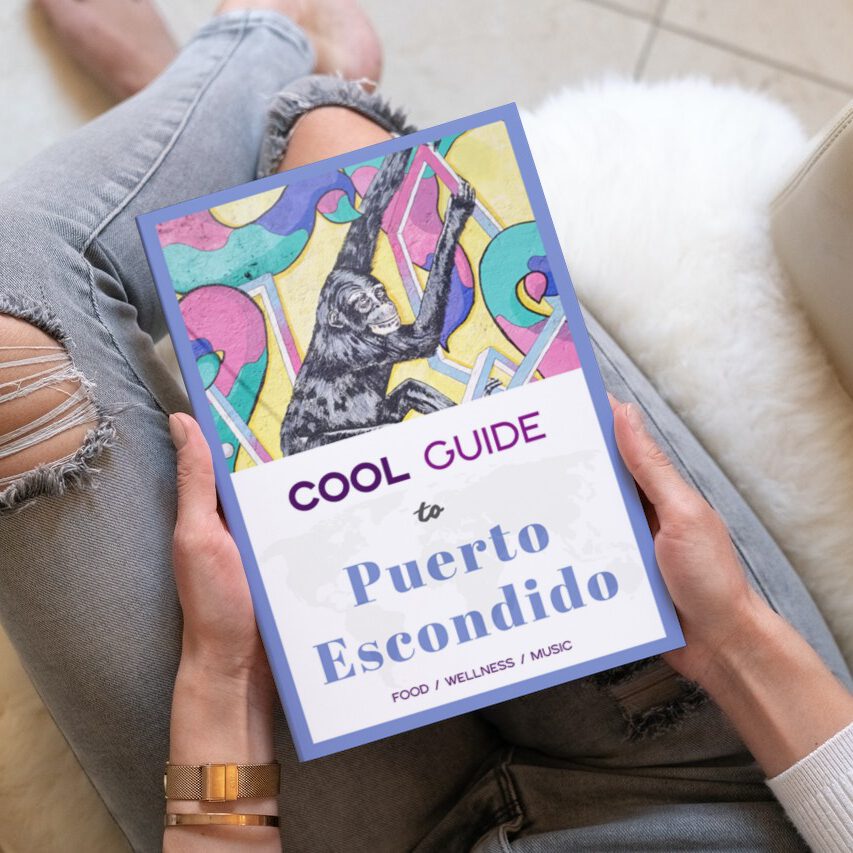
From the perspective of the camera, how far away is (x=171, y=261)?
0.58 meters

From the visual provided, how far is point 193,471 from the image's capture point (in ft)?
1.87

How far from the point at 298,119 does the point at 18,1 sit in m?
0.54

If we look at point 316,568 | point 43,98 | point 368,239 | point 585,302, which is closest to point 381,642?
point 316,568

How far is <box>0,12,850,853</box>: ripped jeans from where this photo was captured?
601 mm

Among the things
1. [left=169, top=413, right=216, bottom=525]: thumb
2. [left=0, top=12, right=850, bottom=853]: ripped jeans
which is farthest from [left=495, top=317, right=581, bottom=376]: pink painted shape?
[left=169, top=413, right=216, bottom=525]: thumb

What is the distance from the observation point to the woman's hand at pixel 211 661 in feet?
1.86

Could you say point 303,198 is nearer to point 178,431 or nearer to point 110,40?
point 178,431

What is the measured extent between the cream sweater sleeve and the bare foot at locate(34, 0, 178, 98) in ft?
3.36

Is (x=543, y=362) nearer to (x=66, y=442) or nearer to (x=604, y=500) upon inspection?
(x=604, y=500)

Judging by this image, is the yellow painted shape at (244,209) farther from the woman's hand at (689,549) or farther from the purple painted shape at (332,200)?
the woman's hand at (689,549)

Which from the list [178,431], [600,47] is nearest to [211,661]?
[178,431]

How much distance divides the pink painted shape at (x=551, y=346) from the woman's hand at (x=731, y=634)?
2.1 inches

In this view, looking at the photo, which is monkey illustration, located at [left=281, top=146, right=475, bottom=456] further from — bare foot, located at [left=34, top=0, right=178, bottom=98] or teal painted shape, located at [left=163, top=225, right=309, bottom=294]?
bare foot, located at [left=34, top=0, right=178, bottom=98]

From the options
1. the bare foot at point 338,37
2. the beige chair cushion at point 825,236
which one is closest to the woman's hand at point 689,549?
the beige chair cushion at point 825,236
